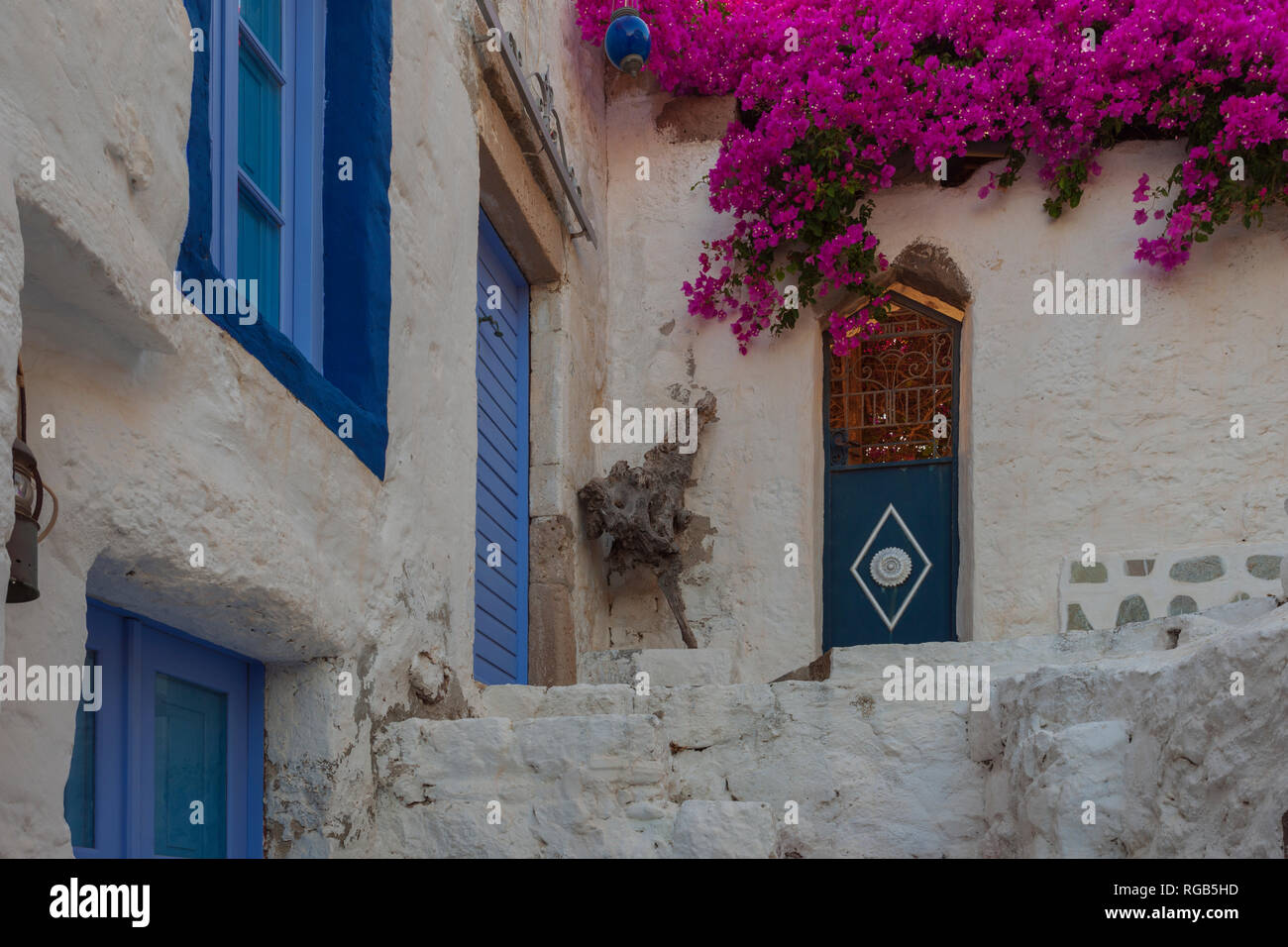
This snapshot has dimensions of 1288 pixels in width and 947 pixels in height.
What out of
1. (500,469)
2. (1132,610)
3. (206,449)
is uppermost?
(500,469)

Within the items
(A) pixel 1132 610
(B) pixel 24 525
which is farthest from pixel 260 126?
(A) pixel 1132 610

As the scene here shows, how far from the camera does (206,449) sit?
8.29ft

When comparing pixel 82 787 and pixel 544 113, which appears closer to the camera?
pixel 82 787

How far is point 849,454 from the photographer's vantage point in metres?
6.09

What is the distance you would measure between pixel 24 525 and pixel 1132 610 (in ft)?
14.1

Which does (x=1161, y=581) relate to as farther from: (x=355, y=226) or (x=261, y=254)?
(x=261, y=254)

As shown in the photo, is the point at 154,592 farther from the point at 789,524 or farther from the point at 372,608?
the point at 789,524

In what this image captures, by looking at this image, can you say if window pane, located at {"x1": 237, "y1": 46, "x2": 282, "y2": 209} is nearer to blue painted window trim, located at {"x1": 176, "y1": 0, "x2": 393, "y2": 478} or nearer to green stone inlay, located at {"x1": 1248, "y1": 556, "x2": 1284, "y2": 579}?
blue painted window trim, located at {"x1": 176, "y1": 0, "x2": 393, "y2": 478}

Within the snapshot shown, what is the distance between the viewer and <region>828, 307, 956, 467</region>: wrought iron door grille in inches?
238

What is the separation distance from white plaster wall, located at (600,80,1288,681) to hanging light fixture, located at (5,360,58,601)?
394 centimetres

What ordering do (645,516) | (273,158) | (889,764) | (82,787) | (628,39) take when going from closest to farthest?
(82,787), (273,158), (889,764), (628,39), (645,516)

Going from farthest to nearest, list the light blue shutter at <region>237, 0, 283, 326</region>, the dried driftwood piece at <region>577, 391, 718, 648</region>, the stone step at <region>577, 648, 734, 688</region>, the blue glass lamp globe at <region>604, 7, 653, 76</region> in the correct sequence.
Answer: the dried driftwood piece at <region>577, 391, 718, 648</region>
the blue glass lamp globe at <region>604, 7, 653, 76</region>
the stone step at <region>577, 648, 734, 688</region>
the light blue shutter at <region>237, 0, 283, 326</region>

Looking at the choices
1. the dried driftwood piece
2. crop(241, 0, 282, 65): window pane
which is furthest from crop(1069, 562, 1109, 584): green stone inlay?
crop(241, 0, 282, 65): window pane

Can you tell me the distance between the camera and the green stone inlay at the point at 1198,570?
5.13 metres
